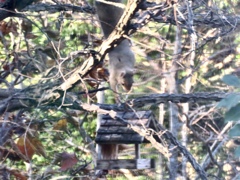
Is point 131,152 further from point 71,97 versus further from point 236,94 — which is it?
point 236,94

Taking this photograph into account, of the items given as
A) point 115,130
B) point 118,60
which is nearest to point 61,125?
point 115,130

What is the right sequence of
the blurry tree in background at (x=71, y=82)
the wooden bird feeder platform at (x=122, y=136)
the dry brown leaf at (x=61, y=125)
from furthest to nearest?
the dry brown leaf at (x=61, y=125) → the wooden bird feeder platform at (x=122, y=136) → the blurry tree in background at (x=71, y=82)

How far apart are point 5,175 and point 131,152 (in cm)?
107

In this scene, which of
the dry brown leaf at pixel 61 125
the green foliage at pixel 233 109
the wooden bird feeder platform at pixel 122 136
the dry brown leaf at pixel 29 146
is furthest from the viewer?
the dry brown leaf at pixel 61 125

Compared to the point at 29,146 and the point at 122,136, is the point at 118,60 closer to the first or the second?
the point at 122,136

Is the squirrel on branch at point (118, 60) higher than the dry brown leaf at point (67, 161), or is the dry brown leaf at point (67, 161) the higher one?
the squirrel on branch at point (118, 60)

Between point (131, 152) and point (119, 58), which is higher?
point (119, 58)

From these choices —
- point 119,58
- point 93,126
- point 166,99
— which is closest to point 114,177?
point 166,99

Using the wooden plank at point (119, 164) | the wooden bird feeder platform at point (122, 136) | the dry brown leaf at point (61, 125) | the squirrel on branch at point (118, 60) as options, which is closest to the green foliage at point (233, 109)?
the squirrel on branch at point (118, 60)

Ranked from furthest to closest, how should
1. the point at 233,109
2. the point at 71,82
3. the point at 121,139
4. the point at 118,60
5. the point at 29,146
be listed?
the point at 29,146
the point at 121,139
the point at 118,60
the point at 71,82
the point at 233,109

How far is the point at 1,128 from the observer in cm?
352

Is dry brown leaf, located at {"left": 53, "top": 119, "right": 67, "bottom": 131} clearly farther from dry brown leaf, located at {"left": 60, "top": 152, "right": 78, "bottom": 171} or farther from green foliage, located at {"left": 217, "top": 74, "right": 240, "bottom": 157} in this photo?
green foliage, located at {"left": 217, "top": 74, "right": 240, "bottom": 157}

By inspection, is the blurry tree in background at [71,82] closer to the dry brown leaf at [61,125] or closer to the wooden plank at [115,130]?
the dry brown leaf at [61,125]

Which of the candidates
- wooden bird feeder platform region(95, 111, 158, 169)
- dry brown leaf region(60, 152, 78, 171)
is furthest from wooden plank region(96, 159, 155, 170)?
dry brown leaf region(60, 152, 78, 171)
